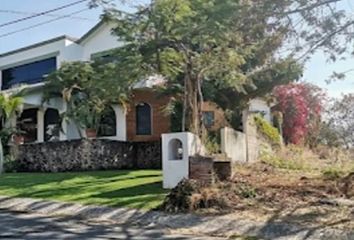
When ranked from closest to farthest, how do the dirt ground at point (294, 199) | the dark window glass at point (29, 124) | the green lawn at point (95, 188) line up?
the dirt ground at point (294, 199), the green lawn at point (95, 188), the dark window glass at point (29, 124)

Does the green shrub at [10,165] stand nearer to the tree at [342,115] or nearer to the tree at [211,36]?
the tree at [211,36]

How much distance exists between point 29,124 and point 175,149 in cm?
1602

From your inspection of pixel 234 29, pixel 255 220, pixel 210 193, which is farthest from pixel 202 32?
pixel 255 220

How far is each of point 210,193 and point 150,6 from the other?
5926mm

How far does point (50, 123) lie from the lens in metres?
30.4

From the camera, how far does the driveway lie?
1048 centimetres

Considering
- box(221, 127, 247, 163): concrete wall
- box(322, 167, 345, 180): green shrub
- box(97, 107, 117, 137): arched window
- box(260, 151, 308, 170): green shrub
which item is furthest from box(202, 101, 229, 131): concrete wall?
box(322, 167, 345, 180): green shrub

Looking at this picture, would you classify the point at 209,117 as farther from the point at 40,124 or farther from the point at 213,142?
the point at 40,124

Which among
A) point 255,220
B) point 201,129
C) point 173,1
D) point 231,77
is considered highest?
point 173,1

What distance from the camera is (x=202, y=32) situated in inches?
536

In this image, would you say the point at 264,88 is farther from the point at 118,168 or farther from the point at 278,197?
the point at 278,197

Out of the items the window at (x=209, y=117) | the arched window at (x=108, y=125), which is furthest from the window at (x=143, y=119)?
the window at (x=209, y=117)

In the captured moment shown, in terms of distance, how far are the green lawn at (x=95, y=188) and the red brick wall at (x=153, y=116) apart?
547cm

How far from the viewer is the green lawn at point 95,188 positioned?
14336 millimetres
